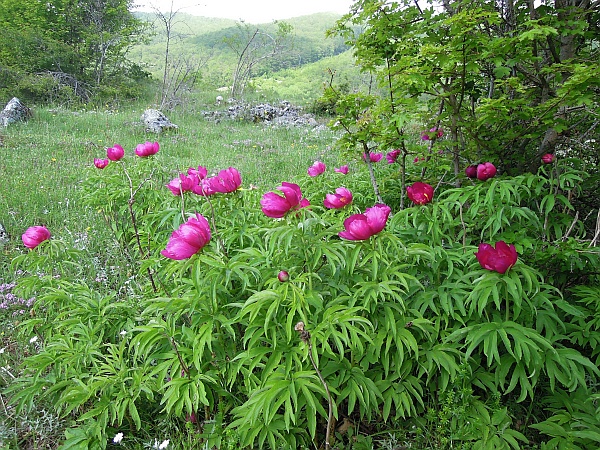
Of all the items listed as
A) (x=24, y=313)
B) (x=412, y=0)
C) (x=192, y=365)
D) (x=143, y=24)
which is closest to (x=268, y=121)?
(x=143, y=24)

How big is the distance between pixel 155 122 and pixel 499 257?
7.80 m

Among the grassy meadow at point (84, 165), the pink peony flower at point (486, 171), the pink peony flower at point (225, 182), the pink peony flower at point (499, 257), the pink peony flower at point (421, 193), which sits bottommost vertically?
the grassy meadow at point (84, 165)

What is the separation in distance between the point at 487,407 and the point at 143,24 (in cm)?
1561

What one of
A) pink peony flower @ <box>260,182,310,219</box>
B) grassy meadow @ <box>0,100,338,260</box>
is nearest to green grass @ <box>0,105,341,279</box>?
grassy meadow @ <box>0,100,338,260</box>

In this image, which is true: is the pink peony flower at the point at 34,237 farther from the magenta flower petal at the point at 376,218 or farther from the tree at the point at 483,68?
the tree at the point at 483,68

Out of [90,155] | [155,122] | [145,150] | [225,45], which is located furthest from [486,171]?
[225,45]

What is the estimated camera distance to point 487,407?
154cm

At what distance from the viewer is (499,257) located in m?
1.38

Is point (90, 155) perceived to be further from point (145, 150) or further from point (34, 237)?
point (34, 237)

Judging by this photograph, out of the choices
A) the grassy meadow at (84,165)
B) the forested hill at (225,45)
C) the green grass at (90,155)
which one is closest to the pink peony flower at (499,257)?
the grassy meadow at (84,165)

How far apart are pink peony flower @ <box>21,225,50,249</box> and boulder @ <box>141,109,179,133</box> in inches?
250

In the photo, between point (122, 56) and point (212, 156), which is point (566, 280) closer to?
point (212, 156)

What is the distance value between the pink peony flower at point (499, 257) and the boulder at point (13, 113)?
27.6 feet

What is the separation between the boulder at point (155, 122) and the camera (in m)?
7.81
